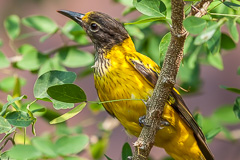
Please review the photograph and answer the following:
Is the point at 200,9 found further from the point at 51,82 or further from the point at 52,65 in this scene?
the point at 52,65

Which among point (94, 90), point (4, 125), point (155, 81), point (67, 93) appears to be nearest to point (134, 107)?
point (155, 81)

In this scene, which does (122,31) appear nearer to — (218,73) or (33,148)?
(33,148)

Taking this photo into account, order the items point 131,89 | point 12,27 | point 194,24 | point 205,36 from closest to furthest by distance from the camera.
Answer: point 205,36, point 194,24, point 131,89, point 12,27

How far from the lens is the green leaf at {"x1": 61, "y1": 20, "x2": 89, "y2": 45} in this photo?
4125mm

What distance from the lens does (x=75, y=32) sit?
4117 millimetres

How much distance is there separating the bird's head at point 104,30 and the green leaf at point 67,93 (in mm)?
1164

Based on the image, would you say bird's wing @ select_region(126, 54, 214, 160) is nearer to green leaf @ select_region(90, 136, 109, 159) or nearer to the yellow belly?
the yellow belly

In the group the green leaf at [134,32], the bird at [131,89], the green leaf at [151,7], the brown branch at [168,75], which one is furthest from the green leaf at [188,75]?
the green leaf at [151,7]

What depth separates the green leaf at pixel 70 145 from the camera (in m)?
2.83

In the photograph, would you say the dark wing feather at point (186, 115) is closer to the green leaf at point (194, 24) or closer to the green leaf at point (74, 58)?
the green leaf at point (74, 58)

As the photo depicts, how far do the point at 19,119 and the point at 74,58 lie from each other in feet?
4.99

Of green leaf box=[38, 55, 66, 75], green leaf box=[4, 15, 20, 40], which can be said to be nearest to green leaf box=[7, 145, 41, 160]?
green leaf box=[38, 55, 66, 75]

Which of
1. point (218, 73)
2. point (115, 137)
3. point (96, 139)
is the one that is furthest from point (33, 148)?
point (218, 73)

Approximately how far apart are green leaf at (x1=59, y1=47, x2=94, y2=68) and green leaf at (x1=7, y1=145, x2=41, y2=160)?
Result: 1569mm
